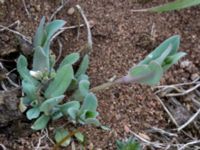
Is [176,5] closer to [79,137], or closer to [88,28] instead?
[88,28]

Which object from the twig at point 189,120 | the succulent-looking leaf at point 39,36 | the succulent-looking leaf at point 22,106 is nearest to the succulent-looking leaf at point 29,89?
the succulent-looking leaf at point 22,106

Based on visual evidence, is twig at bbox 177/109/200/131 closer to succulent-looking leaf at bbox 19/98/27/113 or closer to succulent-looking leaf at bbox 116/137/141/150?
succulent-looking leaf at bbox 116/137/141/150

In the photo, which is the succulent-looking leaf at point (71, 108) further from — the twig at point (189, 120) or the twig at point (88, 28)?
the twig at point (189, 120)

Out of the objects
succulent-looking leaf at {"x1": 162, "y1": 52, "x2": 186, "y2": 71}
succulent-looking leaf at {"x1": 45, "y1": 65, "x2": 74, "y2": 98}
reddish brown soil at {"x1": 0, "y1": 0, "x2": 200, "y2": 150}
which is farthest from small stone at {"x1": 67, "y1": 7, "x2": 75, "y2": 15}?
succulent-looking leaf at {"x1": 162, "y1": 52, "x2": 186, "y2": 71}

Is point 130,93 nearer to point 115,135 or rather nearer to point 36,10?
point 115,135

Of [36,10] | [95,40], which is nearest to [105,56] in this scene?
[95,40]
